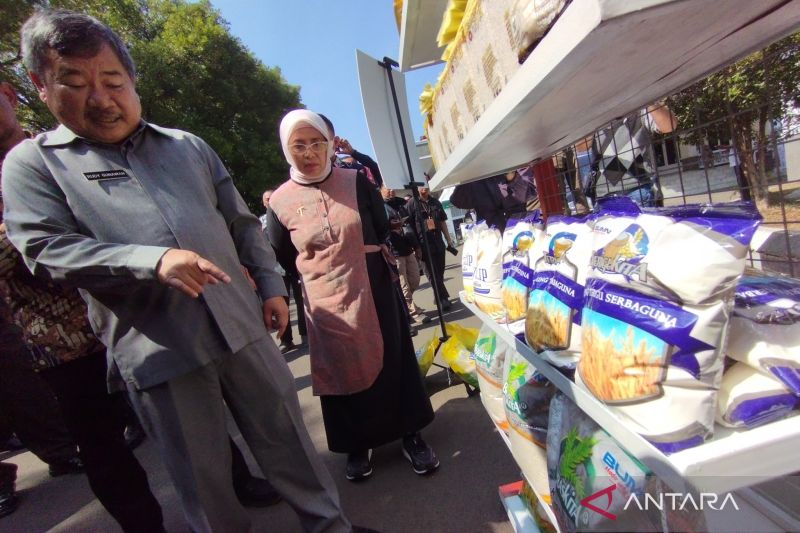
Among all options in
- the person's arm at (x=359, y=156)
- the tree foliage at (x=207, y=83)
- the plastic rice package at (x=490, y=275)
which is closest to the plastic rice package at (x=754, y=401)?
the plastic rice package at (x=490, y=275)

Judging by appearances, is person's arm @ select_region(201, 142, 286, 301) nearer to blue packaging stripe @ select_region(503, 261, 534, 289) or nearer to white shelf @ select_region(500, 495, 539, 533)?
blue packaging stripe @ select_region(503, 261, 534, 289)

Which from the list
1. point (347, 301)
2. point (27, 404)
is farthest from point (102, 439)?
point (27, 404)

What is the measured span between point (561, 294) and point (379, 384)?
1.23 metres

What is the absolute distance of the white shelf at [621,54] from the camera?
0.48 m

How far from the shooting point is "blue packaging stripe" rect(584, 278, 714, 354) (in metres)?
0.60

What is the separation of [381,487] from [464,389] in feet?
3.27

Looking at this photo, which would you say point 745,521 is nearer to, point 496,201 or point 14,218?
point 14,218

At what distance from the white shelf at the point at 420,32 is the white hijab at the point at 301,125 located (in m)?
0.59

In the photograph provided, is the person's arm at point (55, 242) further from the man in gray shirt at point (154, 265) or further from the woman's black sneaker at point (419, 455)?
the woman's black sneaker at point (419, 455)

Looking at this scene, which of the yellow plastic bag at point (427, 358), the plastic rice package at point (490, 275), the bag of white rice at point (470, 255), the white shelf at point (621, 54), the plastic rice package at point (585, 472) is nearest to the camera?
the white shelf at point (621, 54)

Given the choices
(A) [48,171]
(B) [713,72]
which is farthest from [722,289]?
(A) [48,171]

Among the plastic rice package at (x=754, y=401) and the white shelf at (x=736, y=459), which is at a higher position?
the plastic rice package at (x=754, y=401)

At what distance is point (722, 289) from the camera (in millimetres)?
591

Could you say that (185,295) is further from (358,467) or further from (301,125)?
(358,467)
